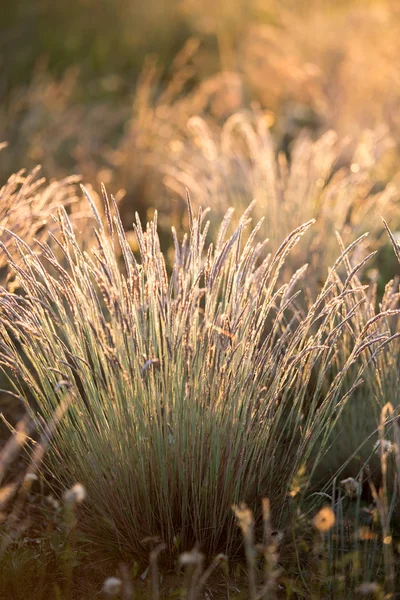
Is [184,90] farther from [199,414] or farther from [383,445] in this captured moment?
[383,445]

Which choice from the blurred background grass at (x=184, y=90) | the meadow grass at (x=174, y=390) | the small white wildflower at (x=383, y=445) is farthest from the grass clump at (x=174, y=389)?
the blurred background grass at (x=184, y=90)

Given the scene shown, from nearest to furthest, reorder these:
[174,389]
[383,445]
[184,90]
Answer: [383,445]
[174,389]
[184,90]

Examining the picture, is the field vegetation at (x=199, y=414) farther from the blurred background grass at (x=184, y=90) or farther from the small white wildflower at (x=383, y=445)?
the blurred background grass at (x=184, y=90)

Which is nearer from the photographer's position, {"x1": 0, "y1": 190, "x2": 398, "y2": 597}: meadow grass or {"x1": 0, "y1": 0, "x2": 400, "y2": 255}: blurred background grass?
{"x1": 0, "y1": 190, "x2": 398, "y2": 597}: meadow grass

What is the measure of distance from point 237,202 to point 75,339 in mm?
2095

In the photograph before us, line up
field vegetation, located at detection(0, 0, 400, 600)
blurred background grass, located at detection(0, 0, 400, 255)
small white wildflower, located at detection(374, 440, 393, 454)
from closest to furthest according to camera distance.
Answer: small white wildflower, located at detection(374, 440, 393, 454) < field vegetation, located at detection(0, 0, 400, 600) < blurred background grass, located at detection(0, 0, 400, 255)

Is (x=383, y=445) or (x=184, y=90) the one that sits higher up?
(x=184, y=90)

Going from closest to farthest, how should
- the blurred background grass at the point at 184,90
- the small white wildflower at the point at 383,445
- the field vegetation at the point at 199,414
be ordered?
the small white wildflower at the point at 383,445 < the field vegetation at the point at 199,414 < the blurred background grass at the point at 184,90

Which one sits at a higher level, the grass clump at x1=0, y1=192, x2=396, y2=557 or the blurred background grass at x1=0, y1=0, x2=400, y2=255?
the blurred background grass at x1=0, y1=0, x2=400, y2=255

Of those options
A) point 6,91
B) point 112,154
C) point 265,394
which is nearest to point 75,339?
point 265,394

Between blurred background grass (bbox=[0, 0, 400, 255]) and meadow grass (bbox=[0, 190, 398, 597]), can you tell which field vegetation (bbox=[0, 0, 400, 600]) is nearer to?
meadow grass (bbox=[0, 190, 398, 597])

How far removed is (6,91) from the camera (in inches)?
286

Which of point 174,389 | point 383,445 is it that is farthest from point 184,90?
point 383,445

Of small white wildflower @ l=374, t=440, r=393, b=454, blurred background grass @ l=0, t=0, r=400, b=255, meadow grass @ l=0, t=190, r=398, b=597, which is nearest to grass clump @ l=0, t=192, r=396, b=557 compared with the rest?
meadow grass @ l=0, t=190, r=398, b=597
